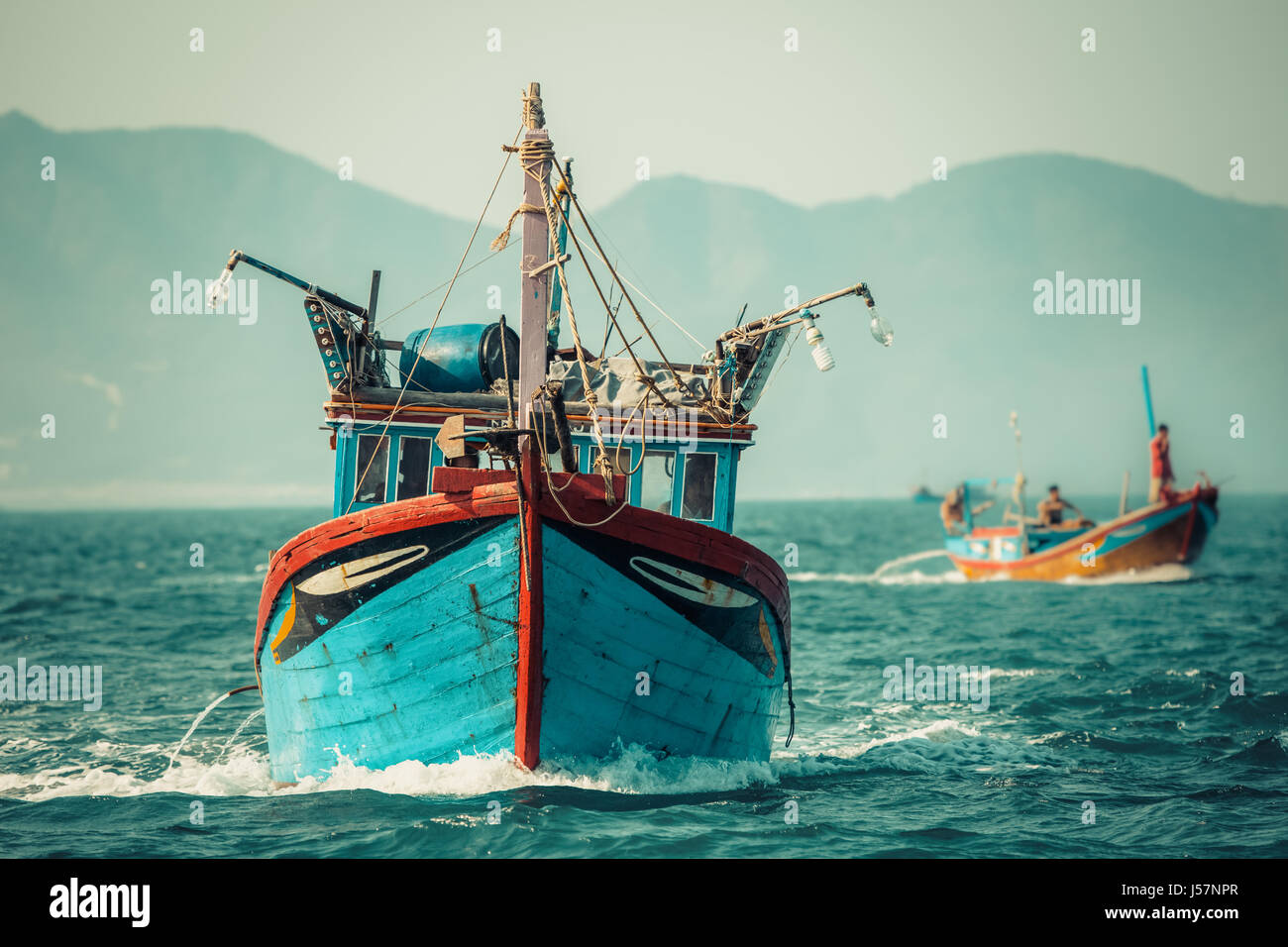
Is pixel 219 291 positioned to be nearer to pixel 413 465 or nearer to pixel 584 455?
pixel 413 465

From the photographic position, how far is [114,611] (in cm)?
3403

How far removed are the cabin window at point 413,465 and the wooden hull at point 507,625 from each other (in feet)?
6.29

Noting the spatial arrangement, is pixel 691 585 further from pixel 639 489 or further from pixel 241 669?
pixel 241 669

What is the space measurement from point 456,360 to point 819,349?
15.7 feet

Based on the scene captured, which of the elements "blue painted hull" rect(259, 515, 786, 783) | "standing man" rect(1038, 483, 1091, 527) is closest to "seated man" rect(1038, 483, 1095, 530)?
"standing man" rect(1038, 483, 1091, 527)

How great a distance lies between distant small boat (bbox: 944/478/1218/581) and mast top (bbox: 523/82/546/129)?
104ft

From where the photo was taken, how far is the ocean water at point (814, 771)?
11.0m

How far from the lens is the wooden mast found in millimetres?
10531

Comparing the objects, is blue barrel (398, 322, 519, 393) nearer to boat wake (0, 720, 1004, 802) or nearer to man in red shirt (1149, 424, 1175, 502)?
boat wake (0, 720, 1004, 802)

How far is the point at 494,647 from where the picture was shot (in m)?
10.9

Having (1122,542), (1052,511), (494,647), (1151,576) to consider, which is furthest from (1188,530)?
(494,647)

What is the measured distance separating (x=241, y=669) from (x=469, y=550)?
1459 cm

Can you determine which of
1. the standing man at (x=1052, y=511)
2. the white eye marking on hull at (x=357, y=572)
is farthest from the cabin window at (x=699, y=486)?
the standing man at (x=1052, y=511)
